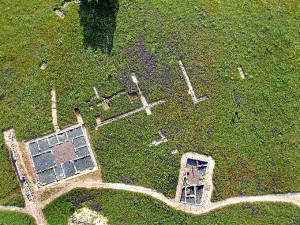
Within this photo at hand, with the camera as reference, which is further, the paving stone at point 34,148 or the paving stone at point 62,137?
the paving stone at point 62,137

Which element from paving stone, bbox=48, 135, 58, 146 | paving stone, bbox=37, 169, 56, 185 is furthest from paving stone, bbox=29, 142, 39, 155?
paving stone, bbox=37, 169, 56, 185

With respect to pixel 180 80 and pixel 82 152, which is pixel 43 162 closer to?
pixel 82 152

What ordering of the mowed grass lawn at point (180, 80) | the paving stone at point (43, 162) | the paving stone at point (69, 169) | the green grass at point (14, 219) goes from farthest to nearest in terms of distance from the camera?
the mowed grass lawn at point (180, 80) < the paving stone at point (69, 169) < the paving stone at point (43, 162) < the green grass at point (14, 219)

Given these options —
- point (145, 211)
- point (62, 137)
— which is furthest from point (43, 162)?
point (145, 211)

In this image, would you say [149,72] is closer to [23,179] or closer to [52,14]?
[52,14]

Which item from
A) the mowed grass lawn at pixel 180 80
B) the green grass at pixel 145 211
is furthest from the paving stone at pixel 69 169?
the mowed grass lawn at pixel 180 80

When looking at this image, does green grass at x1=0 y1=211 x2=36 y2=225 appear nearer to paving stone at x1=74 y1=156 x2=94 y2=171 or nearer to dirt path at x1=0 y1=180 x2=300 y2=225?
dirt path at x1=0 y1=180 x2=300 y2=225

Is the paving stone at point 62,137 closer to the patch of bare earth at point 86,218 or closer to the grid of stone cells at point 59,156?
the grid of stone cells at point 59,156
